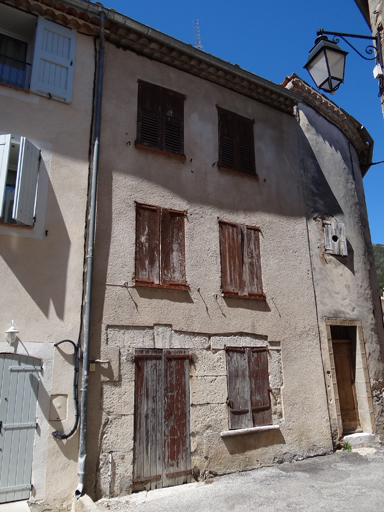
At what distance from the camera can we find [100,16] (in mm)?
7660

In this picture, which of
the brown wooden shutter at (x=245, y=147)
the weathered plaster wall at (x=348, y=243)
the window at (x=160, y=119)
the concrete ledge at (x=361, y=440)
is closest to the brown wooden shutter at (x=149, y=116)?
the window at (x=160, y=119)

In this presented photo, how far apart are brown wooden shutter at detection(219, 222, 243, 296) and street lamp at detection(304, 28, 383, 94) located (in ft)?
12.0

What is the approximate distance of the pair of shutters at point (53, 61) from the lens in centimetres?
714

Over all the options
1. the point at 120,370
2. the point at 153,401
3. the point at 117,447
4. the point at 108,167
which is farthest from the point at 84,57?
the point at 117,447

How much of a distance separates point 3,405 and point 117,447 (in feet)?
6.04

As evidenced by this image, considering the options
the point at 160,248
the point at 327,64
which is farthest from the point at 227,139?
the point at 327,64

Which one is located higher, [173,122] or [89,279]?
[173,122]

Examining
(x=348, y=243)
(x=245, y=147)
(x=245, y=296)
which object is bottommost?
(x=245, y=296)

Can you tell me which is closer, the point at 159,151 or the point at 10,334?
the point at 10,334

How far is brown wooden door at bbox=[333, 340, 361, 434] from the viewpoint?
9.12 m

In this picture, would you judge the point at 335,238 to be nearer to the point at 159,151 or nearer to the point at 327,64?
the point at 159,151

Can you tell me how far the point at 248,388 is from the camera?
304 inches

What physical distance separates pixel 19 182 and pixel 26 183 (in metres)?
0.17

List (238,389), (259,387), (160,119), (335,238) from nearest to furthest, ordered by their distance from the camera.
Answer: (238,389) → (259,387) → (160,119) → (335,238)
